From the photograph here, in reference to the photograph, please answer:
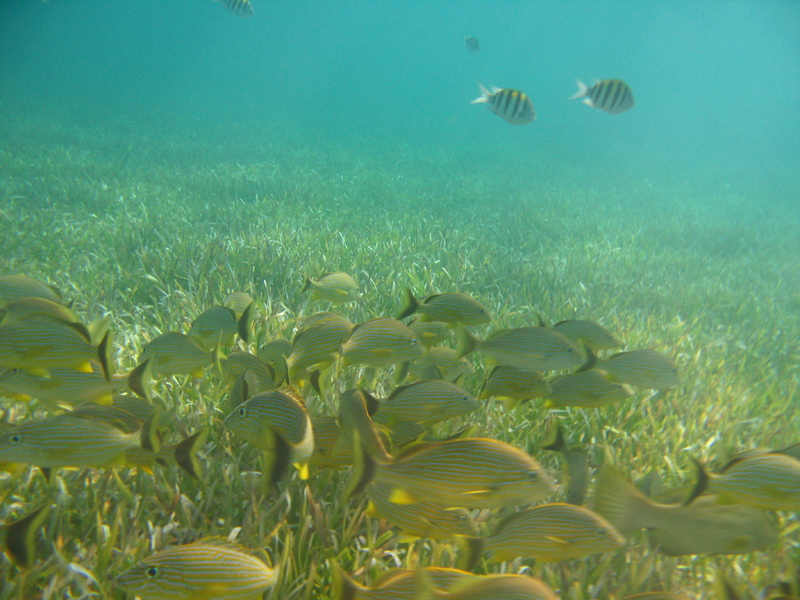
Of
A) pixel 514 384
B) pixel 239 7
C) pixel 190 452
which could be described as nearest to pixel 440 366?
pixel 514 384

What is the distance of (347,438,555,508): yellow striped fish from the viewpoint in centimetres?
151

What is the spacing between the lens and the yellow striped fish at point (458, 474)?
1508mm

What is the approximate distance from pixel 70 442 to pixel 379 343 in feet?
4.74

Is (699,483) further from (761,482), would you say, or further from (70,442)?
(70,442)

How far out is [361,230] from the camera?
31.7 feet

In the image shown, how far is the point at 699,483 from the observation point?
5.37 feet

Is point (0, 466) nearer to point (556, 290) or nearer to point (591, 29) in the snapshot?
point (556, 290)

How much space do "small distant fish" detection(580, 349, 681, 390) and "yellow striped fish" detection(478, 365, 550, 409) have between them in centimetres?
42

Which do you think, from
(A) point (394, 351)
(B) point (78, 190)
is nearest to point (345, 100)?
(B) point (78, 190)

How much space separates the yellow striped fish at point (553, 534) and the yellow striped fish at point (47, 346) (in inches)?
77.9

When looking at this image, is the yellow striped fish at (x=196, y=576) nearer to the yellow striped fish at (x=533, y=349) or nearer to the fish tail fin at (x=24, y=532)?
the fish tail fin at (x=24, y=532)

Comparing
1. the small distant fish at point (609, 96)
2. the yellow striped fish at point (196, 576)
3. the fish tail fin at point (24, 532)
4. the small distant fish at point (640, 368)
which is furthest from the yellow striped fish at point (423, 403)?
the small distant fish at point (609, 96)

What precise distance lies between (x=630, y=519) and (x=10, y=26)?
5206 inches

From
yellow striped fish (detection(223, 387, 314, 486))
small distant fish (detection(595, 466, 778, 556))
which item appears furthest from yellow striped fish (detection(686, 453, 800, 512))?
yellow striped fish (detection(223, 387, 314, 486))
